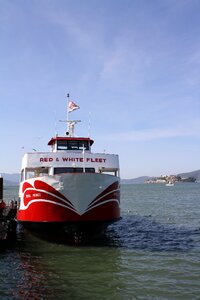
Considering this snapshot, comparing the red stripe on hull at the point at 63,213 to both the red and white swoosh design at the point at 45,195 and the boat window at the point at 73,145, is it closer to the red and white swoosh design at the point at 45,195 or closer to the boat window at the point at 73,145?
the red and white swoosh design at the point at 45,195

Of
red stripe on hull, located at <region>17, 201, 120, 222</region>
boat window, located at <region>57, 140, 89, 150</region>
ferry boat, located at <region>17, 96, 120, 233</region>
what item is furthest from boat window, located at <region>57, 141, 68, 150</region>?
red stripe on hull, located at <region>17, 201, 120, 222</region>

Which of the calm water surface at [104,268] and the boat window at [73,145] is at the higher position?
the boat window at [73,145]

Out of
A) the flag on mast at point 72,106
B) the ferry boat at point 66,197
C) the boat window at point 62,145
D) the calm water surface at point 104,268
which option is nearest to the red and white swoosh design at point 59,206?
the ferry boat at point 66,197

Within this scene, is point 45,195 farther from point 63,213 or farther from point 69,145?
point 69,145

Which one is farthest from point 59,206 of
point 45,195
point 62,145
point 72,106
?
point 72,106

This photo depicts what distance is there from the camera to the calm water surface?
31.3ft

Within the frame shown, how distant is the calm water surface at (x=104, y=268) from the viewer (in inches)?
376

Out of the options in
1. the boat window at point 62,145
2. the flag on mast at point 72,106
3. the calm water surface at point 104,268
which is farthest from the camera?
the flag on mast at point 72,106

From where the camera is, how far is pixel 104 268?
468 inches

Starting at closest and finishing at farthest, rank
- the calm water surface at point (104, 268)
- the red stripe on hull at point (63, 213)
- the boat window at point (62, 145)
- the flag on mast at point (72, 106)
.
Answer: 1. the calm water surface at point (104, 268)
2. the red stripe on hull at point (63, 213)
3. the boat window at point (62, 145)
4. the flag on mast at point (72, 106)

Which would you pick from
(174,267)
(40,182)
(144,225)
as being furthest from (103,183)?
(144,225)

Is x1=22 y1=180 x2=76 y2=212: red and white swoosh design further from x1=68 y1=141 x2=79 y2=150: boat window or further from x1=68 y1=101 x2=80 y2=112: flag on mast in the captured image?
x1=68 y1=101 x2=80 y2=112: flag on mast

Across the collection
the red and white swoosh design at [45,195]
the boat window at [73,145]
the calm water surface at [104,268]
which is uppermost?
the boat window at [73,145]

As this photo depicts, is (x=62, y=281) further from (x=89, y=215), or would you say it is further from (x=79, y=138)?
(x=79, y=138)
